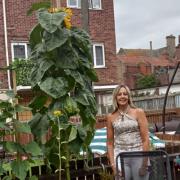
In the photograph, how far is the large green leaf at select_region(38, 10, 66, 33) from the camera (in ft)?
12.9

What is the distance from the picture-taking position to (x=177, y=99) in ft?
74.8

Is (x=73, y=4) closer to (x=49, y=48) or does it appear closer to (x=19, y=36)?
(x=19, y=36)

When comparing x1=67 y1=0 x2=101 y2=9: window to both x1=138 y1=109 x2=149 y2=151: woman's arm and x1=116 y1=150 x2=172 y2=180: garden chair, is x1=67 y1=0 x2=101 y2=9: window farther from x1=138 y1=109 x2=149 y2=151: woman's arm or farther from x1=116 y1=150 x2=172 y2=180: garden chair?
x1=116 y1=150 x2=172 y2=180: garden chair

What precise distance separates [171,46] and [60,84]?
161 feet

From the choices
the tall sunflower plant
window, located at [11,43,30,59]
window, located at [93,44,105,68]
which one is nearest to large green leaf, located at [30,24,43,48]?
the tall sunflower plant

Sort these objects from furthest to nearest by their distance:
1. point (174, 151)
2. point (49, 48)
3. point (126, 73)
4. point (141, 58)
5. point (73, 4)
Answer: point (141, 58)
point (126, 73)
point (73, 4)
point (174, 151)
point (49, 48)

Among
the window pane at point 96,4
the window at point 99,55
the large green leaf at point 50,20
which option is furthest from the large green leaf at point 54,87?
the window pane at point 96,4

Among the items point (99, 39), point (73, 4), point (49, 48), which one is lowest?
point (49, 48)

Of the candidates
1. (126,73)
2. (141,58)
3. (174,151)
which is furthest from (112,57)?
(141,58)

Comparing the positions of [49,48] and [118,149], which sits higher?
[49,48]

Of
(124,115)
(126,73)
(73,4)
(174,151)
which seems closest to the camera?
(124,115)

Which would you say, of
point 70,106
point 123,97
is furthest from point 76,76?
point 123,97

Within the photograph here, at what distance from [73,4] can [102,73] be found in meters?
3.39

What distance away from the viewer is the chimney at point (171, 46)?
167 ft
